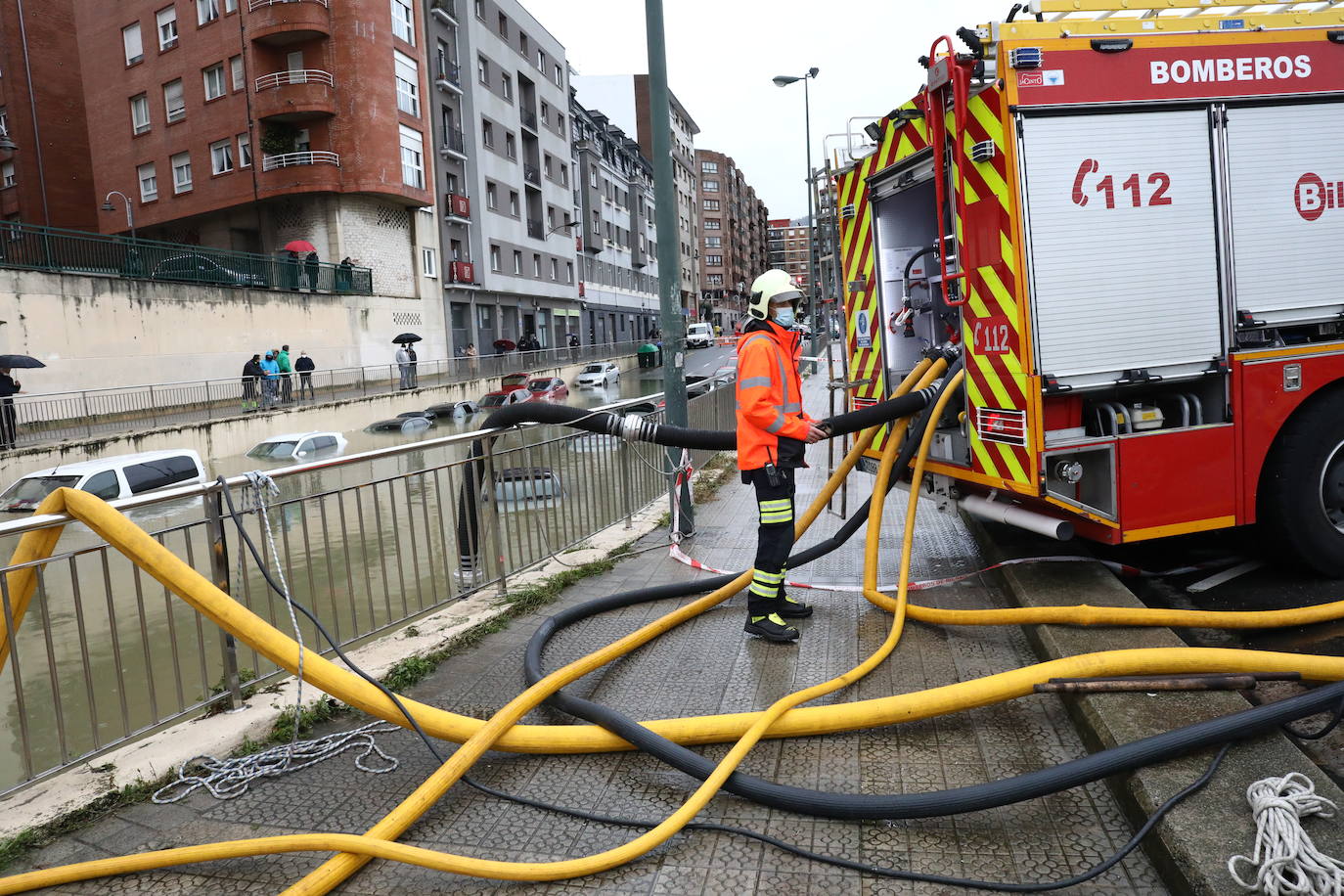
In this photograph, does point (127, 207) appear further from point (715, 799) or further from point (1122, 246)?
point (715, 799)

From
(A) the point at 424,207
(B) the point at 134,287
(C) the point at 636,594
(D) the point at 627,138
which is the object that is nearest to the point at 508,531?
(C) the point at 636,594

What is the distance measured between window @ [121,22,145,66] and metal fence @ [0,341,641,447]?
17632 mm

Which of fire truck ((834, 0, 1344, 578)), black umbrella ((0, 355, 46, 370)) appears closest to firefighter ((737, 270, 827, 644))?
fire truck ((834, 0, 1344, 578))

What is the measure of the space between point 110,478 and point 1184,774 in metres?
14.0

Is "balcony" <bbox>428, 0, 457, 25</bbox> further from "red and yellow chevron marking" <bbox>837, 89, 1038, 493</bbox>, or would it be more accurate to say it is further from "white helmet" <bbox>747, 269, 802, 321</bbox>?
"white helmet" <bbox>747, 269, 802, 321</bbox>

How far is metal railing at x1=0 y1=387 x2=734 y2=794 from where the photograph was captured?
3.69m

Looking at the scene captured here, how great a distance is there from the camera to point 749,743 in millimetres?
3176

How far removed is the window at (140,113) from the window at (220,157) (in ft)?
15.3

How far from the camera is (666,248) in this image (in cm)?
729

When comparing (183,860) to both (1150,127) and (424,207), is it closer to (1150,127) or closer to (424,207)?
(1150,127)

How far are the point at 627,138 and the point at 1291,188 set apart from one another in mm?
74196

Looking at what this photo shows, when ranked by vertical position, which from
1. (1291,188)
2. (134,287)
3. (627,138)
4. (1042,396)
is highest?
(627,138)

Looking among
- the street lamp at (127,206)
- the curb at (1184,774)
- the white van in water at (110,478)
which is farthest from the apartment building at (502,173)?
the curb at (1184,774)

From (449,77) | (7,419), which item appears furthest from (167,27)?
(7,419)
